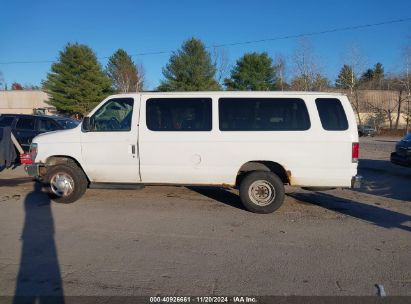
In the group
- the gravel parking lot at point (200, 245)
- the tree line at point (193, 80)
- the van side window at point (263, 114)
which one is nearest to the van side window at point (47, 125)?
the gravel parking lot at point (200, 245)

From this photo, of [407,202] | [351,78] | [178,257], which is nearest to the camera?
[178,257]

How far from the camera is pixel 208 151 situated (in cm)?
623

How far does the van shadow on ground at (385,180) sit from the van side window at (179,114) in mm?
4563

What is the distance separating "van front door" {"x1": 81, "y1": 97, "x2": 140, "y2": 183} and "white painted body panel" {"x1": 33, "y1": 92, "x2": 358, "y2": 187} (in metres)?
0.02

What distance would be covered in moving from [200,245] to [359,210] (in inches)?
138

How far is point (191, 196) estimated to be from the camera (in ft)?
24.5

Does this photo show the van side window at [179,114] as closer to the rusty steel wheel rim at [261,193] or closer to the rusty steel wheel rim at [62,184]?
the rusty steel wheel rim at [261,193]

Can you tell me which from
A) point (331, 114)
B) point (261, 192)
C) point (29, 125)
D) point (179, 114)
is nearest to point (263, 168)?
point (261, 192)

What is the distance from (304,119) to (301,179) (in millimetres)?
1061

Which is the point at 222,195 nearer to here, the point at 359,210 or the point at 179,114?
the point at 179,114

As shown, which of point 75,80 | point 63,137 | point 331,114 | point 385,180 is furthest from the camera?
point 75,80

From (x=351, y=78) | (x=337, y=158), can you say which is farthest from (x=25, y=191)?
(x=351, y=78)

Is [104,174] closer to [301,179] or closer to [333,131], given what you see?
[301,179]

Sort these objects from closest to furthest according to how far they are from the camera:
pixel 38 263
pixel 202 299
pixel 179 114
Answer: pixel 202 299, pixel 38 263, pixel 179 114
